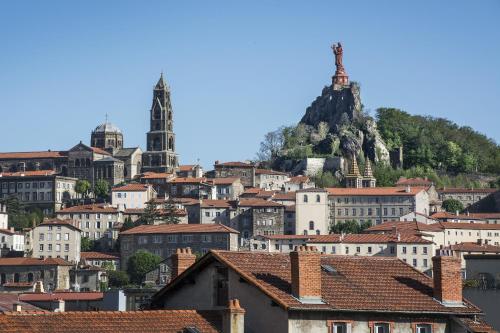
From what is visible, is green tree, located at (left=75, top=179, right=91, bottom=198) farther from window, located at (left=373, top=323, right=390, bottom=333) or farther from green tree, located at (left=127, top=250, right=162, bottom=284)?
window, located at (left=373, top=323, right=390, bottom=333)

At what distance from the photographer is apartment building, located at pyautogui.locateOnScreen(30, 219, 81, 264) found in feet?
509

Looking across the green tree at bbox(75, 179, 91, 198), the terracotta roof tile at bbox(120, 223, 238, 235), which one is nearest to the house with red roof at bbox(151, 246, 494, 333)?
the terracotta roof tile at bbox(120, 223, 238, 235)

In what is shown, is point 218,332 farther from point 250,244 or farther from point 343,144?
point 343,144

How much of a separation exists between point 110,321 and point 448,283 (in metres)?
7.43

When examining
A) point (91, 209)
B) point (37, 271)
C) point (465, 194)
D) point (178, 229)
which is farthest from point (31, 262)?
point (465, 194)

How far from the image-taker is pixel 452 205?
7052 inches

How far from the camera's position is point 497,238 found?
523 ft

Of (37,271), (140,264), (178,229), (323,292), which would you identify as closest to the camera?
(323,292)

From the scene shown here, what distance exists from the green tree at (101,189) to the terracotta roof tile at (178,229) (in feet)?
98.3

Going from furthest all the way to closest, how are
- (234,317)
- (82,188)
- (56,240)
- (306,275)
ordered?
(82,188)
(56,240)
(306,275)
(234,317)

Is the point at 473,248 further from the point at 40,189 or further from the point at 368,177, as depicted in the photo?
the point at 40,189

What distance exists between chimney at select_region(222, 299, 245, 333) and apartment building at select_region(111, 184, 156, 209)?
15092cm

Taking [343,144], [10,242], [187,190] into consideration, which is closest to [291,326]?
[10,242]

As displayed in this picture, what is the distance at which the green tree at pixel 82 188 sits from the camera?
18812 centimetres
